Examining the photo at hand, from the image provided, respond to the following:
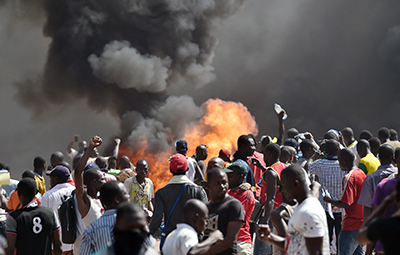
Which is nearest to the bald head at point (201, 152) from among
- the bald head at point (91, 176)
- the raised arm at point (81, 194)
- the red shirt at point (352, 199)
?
the red shirt at point (352, 199)

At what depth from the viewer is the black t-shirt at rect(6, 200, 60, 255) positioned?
3.58 metres

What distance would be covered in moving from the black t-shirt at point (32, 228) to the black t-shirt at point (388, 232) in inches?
109

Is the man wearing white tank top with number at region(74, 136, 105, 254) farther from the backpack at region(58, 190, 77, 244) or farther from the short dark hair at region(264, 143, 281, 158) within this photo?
the short dark hair at region(264, 143, 281, 158)

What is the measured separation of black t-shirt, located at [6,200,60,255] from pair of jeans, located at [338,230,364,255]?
10.5 feet

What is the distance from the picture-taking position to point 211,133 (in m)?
12.5

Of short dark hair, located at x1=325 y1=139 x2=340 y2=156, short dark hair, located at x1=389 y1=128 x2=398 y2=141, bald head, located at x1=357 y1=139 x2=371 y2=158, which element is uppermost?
short dark hair, located at x1=389 y1=128 x2=398 y2=141

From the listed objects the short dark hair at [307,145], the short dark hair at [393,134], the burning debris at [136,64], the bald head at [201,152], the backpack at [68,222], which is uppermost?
the burning debris at [136,64]

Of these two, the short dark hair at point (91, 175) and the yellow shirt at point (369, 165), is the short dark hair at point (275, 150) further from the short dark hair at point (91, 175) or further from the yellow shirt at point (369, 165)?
the short dark hair at point (91, 175)

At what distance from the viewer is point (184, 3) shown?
14.8 metres

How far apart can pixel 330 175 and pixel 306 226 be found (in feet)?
9.39

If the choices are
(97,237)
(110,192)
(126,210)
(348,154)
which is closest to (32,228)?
(110,192)

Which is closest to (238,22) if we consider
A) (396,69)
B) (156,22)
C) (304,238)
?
(156,22)

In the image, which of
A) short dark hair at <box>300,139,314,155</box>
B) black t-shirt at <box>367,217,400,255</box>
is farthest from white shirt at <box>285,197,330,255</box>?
short dark hair at <box>300,139,314,155</box>

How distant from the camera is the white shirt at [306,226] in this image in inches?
101
